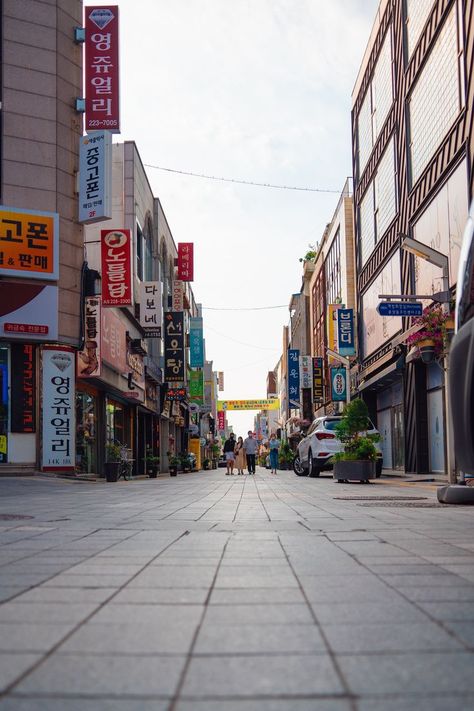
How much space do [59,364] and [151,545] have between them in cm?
1573

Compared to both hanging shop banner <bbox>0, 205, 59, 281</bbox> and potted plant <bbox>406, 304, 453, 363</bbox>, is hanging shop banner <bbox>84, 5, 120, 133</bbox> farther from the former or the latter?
potted plant <bbox>406, 304, 453, 363</bbox>

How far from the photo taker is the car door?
4117 mm

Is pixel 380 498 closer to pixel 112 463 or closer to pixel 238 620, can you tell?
pixel 238 620

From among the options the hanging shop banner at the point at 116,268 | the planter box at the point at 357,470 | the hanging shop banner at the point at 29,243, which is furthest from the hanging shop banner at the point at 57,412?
→ the planter box at the point at 357,470

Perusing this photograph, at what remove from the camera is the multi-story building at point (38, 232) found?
2058cm

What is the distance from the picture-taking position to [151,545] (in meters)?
6.20

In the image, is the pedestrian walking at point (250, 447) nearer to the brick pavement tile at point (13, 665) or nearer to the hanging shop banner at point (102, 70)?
the hanging shop banner at point (102, 70)

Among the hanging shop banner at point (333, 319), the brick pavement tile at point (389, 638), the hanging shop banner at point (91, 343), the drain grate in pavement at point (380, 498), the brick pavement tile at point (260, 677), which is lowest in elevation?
the drain grate in pavement at point (380, 498)

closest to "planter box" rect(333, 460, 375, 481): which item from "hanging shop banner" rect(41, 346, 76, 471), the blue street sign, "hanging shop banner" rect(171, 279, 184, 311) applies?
the blue street sign

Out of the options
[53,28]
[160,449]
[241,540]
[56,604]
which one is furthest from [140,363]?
[56,604]

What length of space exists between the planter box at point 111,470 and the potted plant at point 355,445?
785 cm

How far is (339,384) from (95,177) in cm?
1895

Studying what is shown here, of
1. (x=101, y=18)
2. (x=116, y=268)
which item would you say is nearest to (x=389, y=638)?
(x=101, y=18)

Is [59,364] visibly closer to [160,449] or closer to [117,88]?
[117,88]
